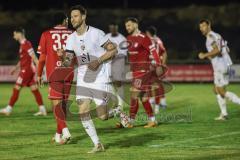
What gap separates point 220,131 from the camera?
1385cm

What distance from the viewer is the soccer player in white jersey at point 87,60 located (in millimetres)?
10906

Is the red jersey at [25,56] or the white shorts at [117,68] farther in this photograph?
the white shorts at [117,68]

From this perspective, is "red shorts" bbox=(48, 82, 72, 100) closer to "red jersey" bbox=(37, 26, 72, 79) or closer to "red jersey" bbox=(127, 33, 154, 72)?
"red jersey" bbox=(37, 26, 72, 79)

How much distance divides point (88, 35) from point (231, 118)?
6908 mm

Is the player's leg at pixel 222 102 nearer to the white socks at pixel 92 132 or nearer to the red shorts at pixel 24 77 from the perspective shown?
the red shorts at pixel 24 77

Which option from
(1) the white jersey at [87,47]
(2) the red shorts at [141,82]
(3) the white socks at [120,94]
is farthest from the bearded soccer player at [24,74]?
(1) the white jersey at [87,47]

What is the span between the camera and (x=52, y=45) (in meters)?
12.7

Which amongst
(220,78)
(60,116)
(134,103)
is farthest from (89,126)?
(220,78)

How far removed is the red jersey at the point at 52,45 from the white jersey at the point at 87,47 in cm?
157

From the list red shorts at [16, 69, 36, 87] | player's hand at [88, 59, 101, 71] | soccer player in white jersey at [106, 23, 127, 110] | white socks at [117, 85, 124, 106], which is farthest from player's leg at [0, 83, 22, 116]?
player's hand at [88, 59, 101, 71]

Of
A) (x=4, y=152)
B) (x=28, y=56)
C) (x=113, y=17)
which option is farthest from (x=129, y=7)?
(x=4, y=152)

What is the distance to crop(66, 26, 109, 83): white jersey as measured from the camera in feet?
36.3

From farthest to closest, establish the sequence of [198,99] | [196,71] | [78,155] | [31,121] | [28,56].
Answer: [196,71], [198,99], [28,56], [31,121], [78,155]

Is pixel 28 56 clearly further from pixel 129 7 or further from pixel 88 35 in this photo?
pixel 129 7
